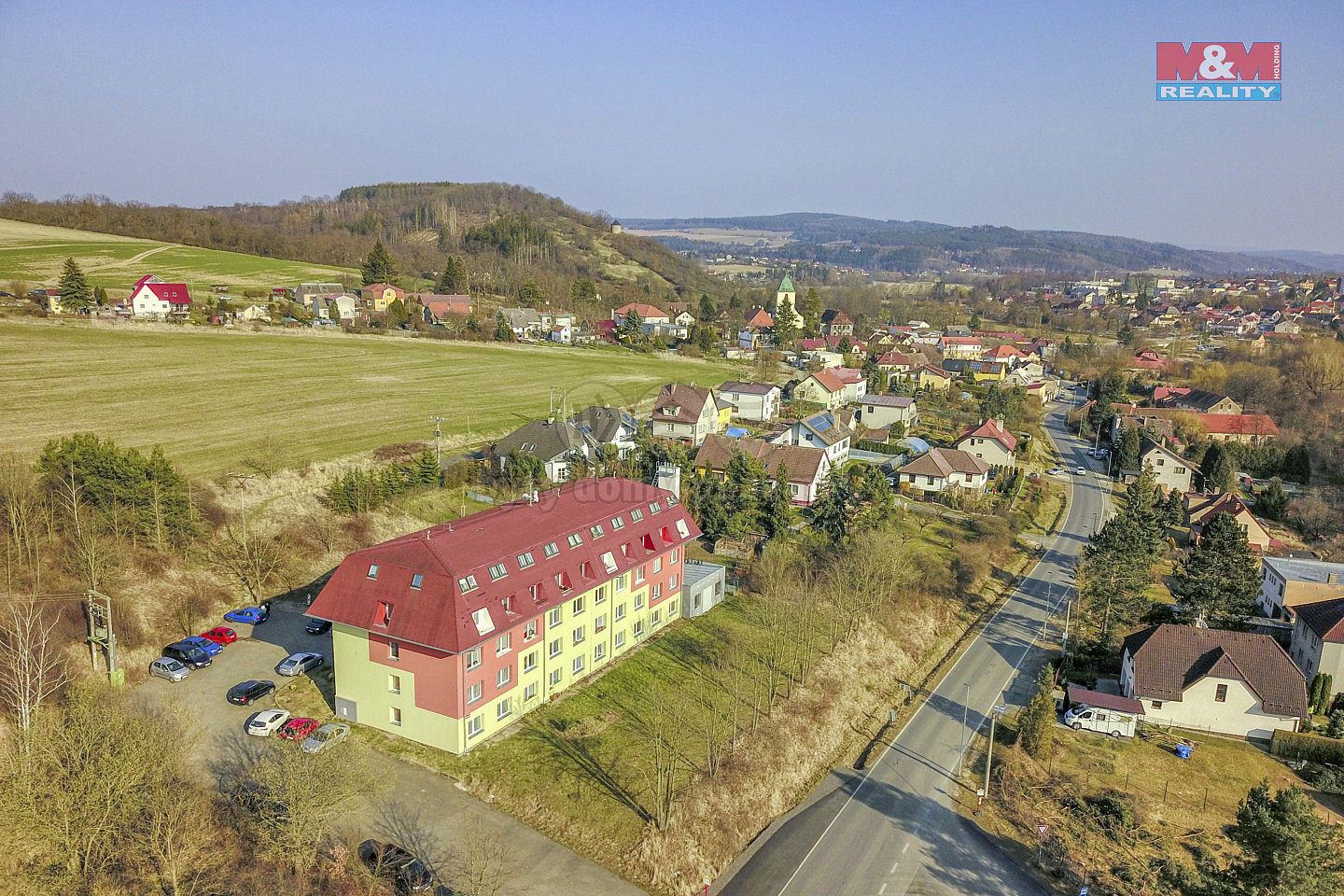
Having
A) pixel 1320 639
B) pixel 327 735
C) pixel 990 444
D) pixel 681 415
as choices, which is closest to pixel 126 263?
pixel 681 415

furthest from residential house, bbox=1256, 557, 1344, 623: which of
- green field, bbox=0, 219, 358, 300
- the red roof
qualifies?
green field, bbox=0, 219, 358, 300

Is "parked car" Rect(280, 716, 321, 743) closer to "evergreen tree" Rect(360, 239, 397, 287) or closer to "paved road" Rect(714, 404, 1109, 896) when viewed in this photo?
"paved road" Rect(714, 404, 1109, 896)

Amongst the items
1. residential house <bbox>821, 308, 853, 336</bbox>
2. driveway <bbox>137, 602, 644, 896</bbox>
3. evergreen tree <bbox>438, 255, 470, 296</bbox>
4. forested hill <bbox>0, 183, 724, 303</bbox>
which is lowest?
driveway <bbox>137, 602, 644, 896</bbox>

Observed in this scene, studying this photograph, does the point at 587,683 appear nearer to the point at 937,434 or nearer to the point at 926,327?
the point at 937,434

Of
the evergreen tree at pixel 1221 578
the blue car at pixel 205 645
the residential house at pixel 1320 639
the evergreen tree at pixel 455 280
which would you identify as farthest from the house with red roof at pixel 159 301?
the residential house at pixel 1320 639

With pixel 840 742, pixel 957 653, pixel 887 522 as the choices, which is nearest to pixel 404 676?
pixel 840 742
